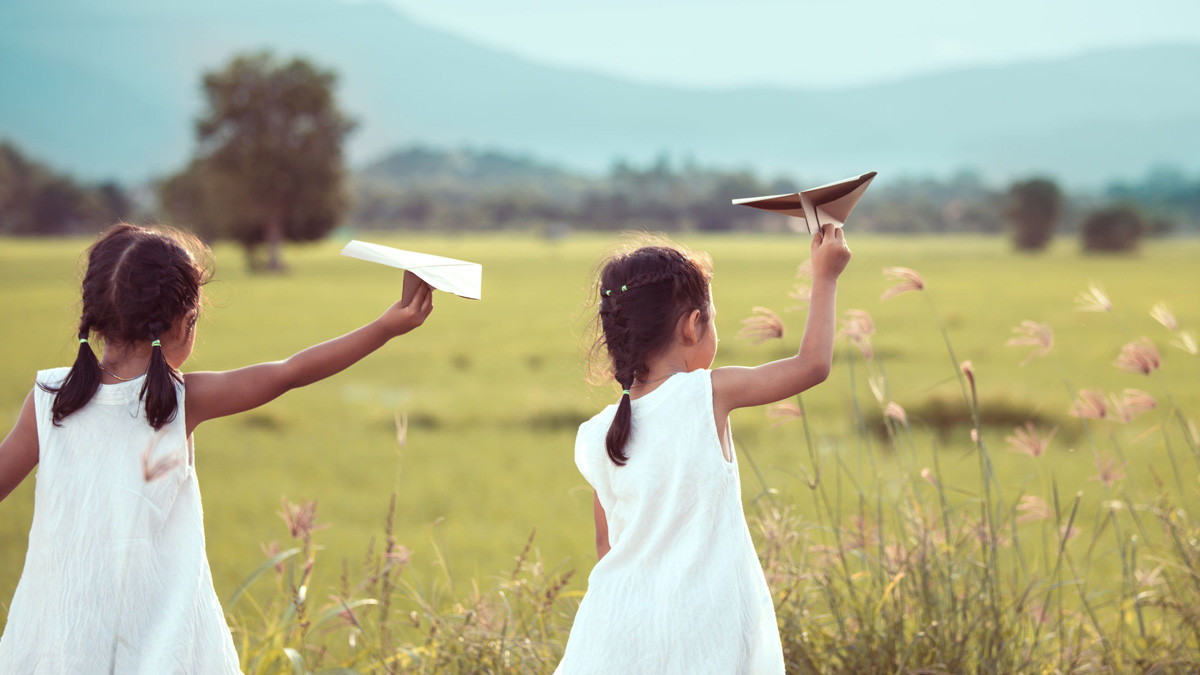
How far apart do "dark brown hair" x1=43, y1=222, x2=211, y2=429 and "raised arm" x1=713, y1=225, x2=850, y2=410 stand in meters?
1.30

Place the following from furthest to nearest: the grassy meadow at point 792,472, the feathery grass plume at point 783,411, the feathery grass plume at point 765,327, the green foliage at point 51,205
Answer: the green foliage at point 51,205
the grassy meadow at point 792,472
the feathery grass plume at point 783,411
the feathery grass plume at point 765,327

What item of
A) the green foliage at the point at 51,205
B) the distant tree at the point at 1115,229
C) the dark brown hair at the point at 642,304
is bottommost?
the green foliage at the point at 51,205

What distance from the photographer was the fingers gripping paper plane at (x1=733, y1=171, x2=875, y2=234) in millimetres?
2316

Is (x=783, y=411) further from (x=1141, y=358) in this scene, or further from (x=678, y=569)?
(x=1141, y=358)

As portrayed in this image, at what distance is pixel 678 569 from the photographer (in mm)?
2377

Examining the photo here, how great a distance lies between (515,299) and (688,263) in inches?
1233

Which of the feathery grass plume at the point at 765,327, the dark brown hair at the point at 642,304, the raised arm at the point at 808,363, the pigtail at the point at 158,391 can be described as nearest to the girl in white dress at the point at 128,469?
the pigtail at the point at 158,391

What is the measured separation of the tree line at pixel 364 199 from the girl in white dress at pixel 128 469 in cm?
48

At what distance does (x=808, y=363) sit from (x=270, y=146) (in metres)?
58.6

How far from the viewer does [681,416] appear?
7.84 ft

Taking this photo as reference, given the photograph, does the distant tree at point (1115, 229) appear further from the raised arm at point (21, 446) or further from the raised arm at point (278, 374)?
the raised arm at point (21, 446)

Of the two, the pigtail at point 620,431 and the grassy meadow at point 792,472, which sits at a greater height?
the pigtail at point 620,431

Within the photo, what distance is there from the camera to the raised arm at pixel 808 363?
7.59 ft

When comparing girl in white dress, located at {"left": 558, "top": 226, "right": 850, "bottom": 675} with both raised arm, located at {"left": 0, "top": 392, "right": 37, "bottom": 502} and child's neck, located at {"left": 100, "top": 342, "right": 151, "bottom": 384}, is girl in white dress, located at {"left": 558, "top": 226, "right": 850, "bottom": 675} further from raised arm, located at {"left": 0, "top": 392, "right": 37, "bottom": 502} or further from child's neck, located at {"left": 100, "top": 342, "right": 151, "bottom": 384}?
raised arm, located at {"left": 0, "top": 392, "right": 37, "bottom": 502}
